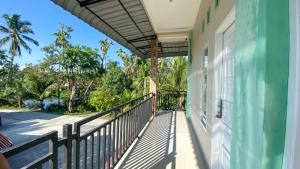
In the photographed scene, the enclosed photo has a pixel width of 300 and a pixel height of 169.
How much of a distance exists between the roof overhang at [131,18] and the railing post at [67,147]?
7.64ft

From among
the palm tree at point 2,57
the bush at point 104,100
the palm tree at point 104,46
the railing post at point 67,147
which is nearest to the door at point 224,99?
the railing post at point 67,147

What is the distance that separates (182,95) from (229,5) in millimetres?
7995

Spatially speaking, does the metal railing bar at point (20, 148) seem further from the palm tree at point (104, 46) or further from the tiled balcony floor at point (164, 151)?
the palm tree at point (104, 46)

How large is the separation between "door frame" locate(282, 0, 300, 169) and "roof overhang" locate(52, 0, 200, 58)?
3334 millimetres

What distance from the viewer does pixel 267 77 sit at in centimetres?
95

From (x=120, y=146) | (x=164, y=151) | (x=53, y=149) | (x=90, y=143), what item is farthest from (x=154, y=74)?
(x=53, y=149)

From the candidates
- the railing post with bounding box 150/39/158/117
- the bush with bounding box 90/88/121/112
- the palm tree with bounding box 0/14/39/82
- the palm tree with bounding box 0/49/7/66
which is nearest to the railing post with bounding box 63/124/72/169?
the railing post with bounding box 150/39/158/117

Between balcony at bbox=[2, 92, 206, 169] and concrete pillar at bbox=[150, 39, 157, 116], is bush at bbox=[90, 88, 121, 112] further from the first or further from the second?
balcony at bbox=[2, 92, 206, 169]

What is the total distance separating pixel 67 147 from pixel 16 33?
26.5 m

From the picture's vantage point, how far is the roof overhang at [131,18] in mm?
3969

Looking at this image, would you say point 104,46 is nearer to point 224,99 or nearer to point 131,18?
point 131,18

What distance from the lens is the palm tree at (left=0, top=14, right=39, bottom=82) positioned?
77.8 ft

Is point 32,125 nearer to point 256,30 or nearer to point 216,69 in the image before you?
point 216,69

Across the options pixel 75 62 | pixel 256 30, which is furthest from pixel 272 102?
pixel 75 62
